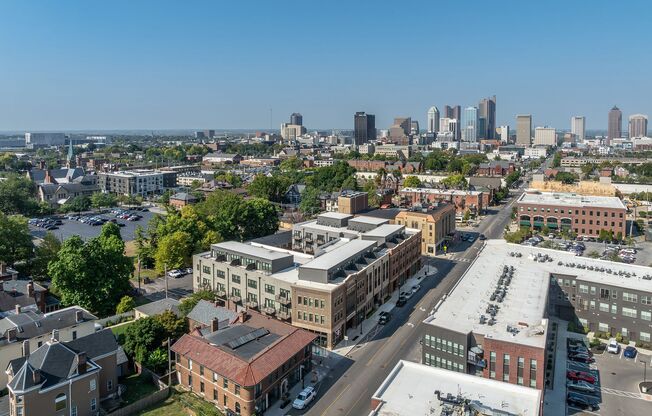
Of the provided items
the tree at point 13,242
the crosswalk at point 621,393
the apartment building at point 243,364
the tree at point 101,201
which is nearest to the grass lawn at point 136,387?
the apartment building at point 243,364

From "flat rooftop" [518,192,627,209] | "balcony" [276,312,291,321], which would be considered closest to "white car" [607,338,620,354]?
"balcony" [276,312,291,321]

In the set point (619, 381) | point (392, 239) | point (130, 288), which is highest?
point (392, 239)

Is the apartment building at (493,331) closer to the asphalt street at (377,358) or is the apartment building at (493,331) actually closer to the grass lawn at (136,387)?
the asphalt street at (377,358)

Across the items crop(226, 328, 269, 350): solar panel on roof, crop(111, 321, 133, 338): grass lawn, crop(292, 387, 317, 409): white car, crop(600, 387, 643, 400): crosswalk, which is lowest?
crop(600, 387, 643, 400): crosswalk

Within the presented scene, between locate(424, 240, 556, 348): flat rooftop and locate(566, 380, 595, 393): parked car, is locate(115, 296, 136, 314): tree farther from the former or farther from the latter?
locate(566, 380, 595, 393): parked car

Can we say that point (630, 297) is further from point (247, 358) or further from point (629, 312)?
point (247, 358)

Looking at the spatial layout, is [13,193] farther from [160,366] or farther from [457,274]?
[457,274]

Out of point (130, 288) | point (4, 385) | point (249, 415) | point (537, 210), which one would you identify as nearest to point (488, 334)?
point (249, 415)
